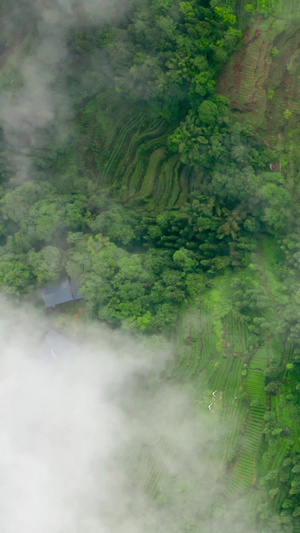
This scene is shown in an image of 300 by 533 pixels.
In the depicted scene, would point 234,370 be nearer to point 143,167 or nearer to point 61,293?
point 61,293

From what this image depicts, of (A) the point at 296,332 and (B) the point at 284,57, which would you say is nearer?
(A) the point at 296,332

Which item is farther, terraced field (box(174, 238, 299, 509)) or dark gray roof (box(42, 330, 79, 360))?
dark gray roof (box(42, 330, 79, 360))

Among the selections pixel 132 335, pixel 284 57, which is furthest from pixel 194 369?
pixel 284 57

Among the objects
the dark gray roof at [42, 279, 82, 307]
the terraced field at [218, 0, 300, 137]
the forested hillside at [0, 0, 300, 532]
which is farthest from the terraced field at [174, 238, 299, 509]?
the terraced field at [218, 0, 300, 137]

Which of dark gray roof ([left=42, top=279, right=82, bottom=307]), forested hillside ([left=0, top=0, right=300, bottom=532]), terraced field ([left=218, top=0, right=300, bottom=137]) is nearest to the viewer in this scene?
forested hillside ([left=0, top=0, right=300, bottom=532])

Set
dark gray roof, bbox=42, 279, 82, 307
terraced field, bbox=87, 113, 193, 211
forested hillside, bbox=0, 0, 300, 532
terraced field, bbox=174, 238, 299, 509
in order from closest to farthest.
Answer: terraced field, bbox=174, 238, 299, 509
forested hillside, bbox=0, 0, 300, 532
dark gray roof, bbox=42, 279, 82, 307
terraced field, bbox=87, 113, 193, 211

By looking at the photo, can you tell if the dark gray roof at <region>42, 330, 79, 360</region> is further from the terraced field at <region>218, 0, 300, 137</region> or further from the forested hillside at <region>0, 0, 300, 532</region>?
the terraced field at <region>218, 0, 300, 137</region>

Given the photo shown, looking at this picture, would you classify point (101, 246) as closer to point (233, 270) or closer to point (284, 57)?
point (233, 270)

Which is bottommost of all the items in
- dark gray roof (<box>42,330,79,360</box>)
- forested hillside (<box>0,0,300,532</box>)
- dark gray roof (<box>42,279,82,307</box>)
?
dark gray roof (<box>42,330,79,360</box>)
